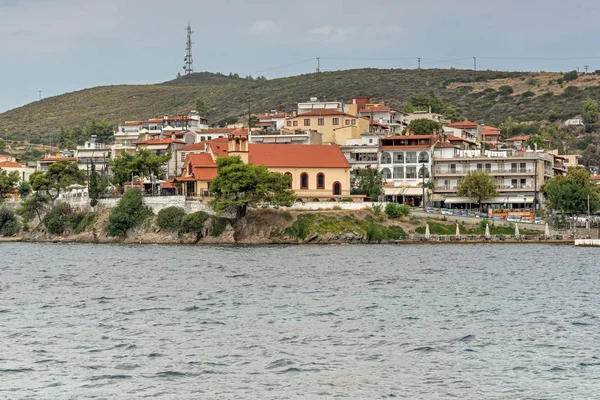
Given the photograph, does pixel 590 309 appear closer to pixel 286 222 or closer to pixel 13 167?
pixel 286 222

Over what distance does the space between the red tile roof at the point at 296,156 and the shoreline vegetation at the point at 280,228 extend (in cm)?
1322

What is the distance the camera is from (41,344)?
3881 cm

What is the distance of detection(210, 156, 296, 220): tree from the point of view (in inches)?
4058

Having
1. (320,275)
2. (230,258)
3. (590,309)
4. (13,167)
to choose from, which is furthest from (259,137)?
(590,309)

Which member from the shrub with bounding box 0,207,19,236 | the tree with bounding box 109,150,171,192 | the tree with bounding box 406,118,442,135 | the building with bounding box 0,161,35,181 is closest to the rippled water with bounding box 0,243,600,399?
the shrub with bounding box 0,207,19,236

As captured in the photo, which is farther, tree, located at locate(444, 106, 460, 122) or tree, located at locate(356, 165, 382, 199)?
tree, located at locate(444, 106, 460, 122)

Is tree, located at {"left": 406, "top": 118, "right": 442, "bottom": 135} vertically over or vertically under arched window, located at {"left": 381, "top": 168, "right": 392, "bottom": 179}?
over

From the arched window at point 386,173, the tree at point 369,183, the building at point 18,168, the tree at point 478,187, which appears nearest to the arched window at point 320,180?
the tree at point 369,183

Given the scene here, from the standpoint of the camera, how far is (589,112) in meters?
186

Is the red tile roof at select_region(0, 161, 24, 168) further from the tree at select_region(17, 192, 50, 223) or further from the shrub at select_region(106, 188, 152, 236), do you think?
the shrub at select_region(106, 188, 152, 236)

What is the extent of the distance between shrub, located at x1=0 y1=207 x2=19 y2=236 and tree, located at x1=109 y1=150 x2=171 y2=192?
1532 centimetres

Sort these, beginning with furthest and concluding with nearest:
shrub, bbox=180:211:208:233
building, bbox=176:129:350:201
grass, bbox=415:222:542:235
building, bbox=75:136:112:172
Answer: building, bbox=75:136:112:172 < building, bbox=176:129:350:201 < shrub, bbox=180:211:208:233 < grass, bbox=415:222:542:235

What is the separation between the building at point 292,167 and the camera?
11775 cm

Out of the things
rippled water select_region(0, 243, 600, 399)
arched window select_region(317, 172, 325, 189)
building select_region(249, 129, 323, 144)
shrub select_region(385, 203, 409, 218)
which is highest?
building select_region(249, 129, 323, 144)
